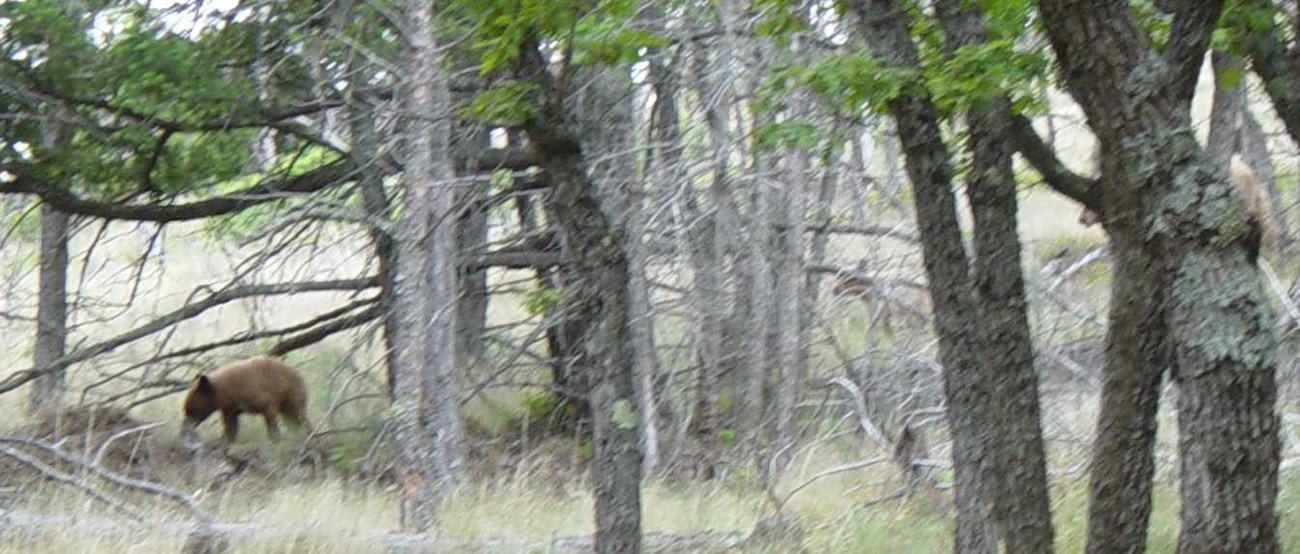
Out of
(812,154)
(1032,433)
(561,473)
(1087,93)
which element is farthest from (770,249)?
(1087,93)

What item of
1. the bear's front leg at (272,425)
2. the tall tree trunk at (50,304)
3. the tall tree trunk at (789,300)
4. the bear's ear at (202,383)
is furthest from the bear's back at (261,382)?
the tall tree trunk at (789,300)

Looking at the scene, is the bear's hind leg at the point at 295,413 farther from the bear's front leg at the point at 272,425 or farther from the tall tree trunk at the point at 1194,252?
the tall tree trunk at the point at 1194,252

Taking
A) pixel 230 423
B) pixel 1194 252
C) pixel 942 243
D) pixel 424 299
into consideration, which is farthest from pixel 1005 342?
pixel 230 423

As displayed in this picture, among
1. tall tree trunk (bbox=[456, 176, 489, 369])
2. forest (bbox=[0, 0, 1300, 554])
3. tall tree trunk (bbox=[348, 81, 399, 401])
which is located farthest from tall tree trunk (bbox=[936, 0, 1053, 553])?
tall tree trunk (bbox=[456, 176, 489, 369])

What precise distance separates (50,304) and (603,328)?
10.1m

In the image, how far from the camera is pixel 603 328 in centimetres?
722

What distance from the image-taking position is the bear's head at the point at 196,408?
15664 millimetres

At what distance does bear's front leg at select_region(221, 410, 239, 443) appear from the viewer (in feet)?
53.1

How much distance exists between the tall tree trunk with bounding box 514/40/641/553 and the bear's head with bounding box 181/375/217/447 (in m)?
9.13

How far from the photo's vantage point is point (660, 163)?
41.6ft

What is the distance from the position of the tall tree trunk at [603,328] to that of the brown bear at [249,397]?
30.3 feet

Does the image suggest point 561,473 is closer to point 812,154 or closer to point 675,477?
point 675,477

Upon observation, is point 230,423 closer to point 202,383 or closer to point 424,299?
point 202,383

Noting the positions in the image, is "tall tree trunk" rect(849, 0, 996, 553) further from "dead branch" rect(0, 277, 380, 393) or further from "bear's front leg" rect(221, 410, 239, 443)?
"bear's front leg" rect(221, 410, 239, 443)
